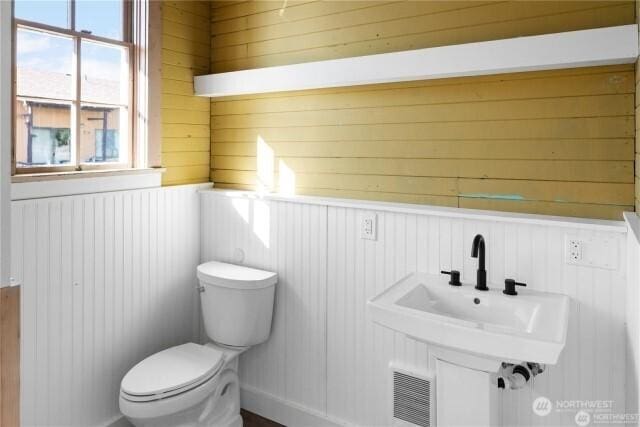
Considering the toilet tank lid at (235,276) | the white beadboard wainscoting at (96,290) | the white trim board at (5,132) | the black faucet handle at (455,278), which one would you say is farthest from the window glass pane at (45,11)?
the black faucet handle at (455,278)

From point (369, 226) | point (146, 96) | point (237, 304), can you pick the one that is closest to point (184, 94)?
point (146, 96)

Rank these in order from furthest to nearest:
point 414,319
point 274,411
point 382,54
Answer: point 274,411 < point 382,54 < point 414,319

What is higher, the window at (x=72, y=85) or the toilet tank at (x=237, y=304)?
the window at (x=72, y=85)

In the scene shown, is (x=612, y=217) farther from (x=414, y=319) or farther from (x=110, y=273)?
(x=110, y=273)

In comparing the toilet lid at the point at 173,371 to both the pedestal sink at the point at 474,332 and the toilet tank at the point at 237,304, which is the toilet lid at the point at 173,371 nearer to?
the toilet tank at the point at 237,304

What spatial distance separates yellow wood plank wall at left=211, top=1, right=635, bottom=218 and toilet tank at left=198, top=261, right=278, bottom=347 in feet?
1.79

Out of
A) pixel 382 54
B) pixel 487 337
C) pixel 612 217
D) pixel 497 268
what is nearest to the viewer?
pixel 487 337

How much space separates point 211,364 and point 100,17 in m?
1.80

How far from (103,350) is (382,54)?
195 centimetres

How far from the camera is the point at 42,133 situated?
2.14 m

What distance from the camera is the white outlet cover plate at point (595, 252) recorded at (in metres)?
1.72

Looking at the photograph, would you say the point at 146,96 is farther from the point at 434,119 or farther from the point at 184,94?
the point at 434,119

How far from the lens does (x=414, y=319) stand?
1565 millimetres

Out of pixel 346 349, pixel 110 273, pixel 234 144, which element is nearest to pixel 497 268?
pixel 346 349
